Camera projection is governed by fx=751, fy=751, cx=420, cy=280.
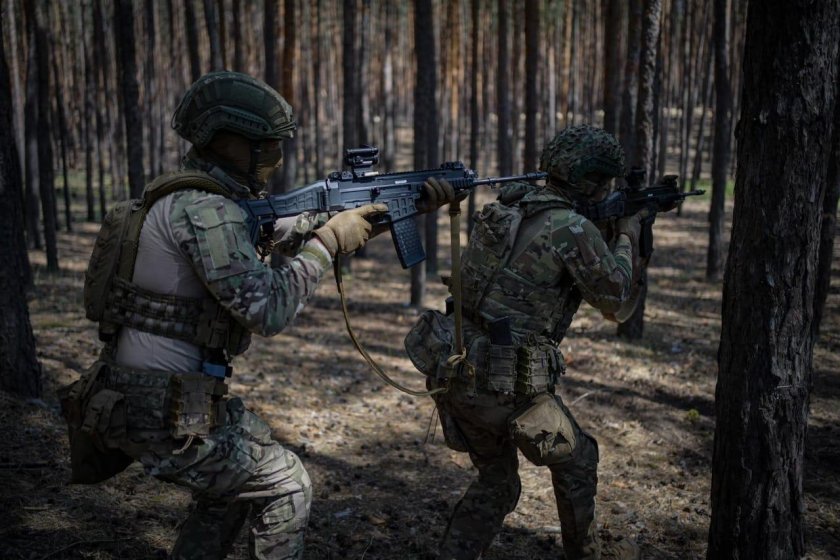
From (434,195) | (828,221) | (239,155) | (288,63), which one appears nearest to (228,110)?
(239,155)

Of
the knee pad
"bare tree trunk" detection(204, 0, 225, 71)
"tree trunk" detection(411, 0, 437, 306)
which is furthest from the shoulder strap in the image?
"bare tree trunk" detection(204, 0, 225, 71)

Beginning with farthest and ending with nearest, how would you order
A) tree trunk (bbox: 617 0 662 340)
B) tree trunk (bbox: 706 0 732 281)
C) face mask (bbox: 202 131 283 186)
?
tree trunk (bbox: 706 0 732 281), tree trunk (bbox: 617 0 662 340), face mask (bbox: 202 131 283 186)

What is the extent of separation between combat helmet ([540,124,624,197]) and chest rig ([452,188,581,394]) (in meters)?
0.15

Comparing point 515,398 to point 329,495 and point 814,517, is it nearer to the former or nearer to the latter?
point 329,495

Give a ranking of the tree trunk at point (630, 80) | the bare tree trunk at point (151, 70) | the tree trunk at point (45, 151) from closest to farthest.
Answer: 1. the tree trunk at point (630, 80)
2. the tree trunk at point (45, 151)
3. the bare tree trunk at point (151, 70)

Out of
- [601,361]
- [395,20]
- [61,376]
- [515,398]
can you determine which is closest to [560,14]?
[395,20]

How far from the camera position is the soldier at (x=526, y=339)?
12.1 feet

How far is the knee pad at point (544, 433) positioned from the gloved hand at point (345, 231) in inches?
46.2

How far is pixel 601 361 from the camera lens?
28.0 ft

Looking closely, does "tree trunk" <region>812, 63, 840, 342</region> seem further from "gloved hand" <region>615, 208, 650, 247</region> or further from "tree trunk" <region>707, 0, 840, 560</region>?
"tree trunk" <region>707, 0, 840, 560</region>

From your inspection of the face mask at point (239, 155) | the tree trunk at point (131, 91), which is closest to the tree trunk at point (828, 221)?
the face mask at point (239, 155)

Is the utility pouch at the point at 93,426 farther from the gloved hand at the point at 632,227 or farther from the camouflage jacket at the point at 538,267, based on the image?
the gloved hand at the point at 632,227

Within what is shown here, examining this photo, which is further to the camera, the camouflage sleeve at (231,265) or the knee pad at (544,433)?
the knee pad at (544,433)

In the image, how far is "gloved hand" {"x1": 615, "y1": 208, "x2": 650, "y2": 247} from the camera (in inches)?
166
